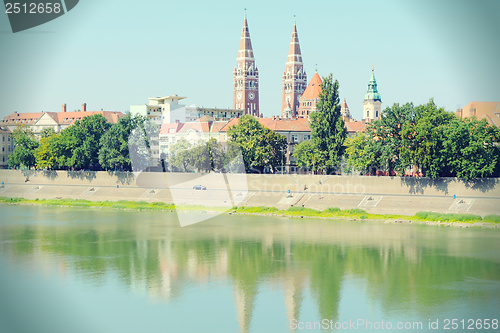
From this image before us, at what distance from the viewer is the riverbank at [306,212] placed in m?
52.2

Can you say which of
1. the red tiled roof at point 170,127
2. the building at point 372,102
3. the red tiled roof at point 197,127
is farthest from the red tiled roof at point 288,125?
the building at point 372,102

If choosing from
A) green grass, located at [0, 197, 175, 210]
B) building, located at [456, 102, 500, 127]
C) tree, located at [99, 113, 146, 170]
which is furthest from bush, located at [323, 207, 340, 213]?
building, located at [456, 102, 500, 127]

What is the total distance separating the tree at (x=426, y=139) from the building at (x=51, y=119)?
66068 mm

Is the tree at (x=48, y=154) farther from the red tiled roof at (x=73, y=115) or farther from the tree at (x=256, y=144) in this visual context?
the red tiled roof at (x=73, y=115)

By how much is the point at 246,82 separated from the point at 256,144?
69.2m

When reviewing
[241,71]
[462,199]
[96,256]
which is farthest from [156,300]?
[241,71]

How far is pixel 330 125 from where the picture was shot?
Answer: 65.7m

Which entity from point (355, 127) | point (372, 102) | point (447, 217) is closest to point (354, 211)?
point (447, 217)

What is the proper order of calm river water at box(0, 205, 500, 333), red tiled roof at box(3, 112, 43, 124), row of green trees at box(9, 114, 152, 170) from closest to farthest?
1. calm river water at box(0, 205, 500, 333)
2. row of green trees at box(9, 114, 152, 170)
3. red tiled roof at box(3, 112, 43, 124)

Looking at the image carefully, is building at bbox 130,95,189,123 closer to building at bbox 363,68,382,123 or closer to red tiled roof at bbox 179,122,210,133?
red tiled roof at bbox 179,122,210,133

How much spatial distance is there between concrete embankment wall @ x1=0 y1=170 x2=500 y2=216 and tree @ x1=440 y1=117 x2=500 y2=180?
1.10 metres

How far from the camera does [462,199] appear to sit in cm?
5569

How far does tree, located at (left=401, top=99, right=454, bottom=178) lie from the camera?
56.7 metres

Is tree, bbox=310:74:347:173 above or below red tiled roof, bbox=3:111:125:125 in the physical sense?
below
